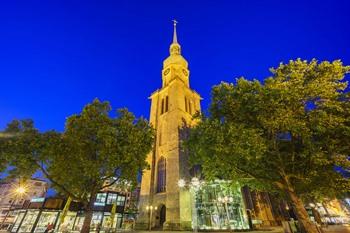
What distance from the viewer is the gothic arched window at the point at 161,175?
26688 millimetres

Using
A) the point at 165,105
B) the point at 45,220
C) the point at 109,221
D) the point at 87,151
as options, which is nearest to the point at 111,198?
the point at 109,221

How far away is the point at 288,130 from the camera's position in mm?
12117

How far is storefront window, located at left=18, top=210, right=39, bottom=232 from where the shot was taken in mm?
22233

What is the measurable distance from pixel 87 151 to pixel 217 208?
16542 mm

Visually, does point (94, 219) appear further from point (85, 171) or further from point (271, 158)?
point (271, 158)

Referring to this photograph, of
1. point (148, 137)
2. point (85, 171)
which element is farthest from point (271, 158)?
point (85, 171)

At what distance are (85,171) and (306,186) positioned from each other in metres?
17.4

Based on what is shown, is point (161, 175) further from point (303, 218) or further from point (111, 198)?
point (303, 218)

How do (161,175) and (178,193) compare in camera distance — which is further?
(161,175)

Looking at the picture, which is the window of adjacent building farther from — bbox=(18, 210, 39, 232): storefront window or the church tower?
bbox=(18, 210, 39, 232): storefront window

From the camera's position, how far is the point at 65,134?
589 inches

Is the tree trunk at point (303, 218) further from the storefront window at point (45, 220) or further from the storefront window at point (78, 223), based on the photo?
the storefront window at point (78, 223)

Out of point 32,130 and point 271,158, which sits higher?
point 32,130

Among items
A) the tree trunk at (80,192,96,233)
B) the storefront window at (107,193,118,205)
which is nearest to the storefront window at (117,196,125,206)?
the storefront window at (107,193,118,205)
